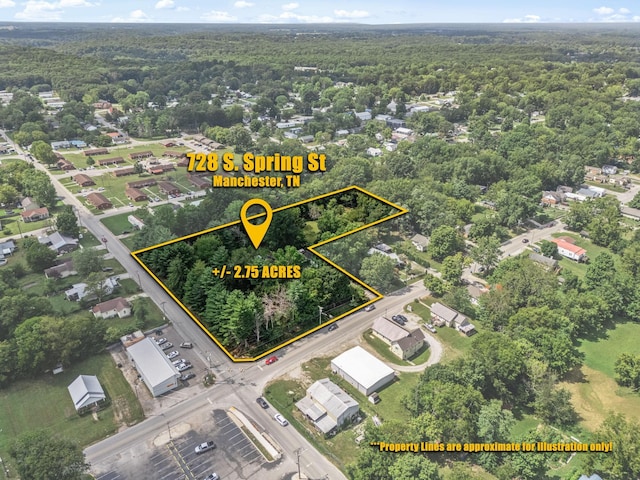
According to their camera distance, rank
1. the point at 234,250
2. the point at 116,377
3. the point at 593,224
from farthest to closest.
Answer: the point at 593,224 → the point at 116,377 → the point at 234,250

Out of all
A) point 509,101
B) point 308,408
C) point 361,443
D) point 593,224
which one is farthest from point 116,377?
point 509,101

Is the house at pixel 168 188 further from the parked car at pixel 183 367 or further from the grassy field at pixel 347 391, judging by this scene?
the grassy field at pixel 347 391

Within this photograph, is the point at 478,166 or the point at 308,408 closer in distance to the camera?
the point at 308,408

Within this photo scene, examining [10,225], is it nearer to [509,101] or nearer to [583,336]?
[583,336]

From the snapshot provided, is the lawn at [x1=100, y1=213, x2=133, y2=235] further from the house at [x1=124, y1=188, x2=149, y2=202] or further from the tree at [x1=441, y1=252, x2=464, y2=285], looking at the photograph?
the tree at [x1=441, y1=252, x2=464, y2=285]

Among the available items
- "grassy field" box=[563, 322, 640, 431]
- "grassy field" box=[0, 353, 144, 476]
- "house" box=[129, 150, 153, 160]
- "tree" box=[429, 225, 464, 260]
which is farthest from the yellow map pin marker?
"house" box=[129, 150, 153, 160]

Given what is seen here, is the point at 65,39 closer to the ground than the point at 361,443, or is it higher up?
higher up
